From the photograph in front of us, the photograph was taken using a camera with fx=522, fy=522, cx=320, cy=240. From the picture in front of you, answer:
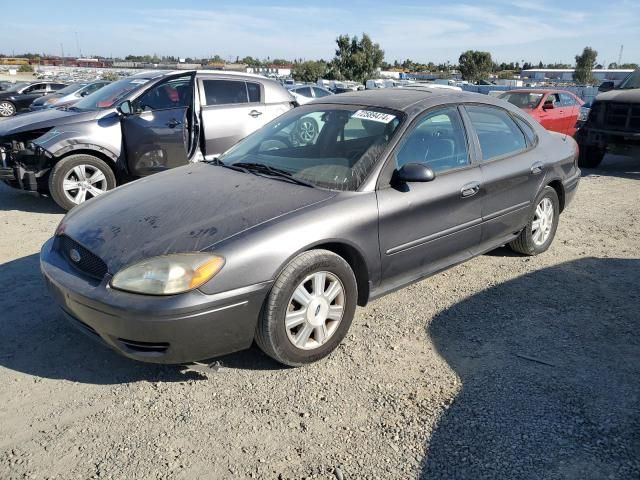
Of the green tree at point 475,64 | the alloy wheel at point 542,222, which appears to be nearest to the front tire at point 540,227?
the alloy wheel at point 542,222

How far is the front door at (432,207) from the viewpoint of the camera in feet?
11.3

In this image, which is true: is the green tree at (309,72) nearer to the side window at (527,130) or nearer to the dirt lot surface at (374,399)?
the side window at (527,130)

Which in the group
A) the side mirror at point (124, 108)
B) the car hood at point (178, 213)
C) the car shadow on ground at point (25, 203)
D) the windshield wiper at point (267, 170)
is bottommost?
the car shadow on ground at point (25, 203)

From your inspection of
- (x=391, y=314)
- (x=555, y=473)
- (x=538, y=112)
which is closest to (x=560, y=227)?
(x=391, y=314)

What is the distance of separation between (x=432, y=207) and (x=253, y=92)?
14.7ft

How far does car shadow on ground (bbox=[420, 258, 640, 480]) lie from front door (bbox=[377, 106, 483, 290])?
47cm

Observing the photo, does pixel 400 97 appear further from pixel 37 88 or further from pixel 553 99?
pixel 37 88

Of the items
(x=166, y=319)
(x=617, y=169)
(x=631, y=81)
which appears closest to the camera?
(x=166, y=319)

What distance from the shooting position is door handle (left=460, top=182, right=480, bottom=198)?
385 cm

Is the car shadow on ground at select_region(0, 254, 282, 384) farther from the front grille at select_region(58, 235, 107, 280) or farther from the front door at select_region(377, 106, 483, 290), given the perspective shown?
the front door at select_region(377, 106, 483, 290)

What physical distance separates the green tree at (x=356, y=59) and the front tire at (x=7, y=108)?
42402mm

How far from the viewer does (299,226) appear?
2.96m

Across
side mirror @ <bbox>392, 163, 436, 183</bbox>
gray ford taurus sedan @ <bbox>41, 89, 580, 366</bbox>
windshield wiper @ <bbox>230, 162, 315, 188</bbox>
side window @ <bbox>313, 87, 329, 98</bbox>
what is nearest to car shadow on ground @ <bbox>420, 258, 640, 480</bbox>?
gray ford taurus sedan @ <bbox>41, 89, 580, 366</bbox>

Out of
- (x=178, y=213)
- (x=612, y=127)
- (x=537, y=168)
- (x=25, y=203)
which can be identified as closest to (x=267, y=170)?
(x=178, y=213)
